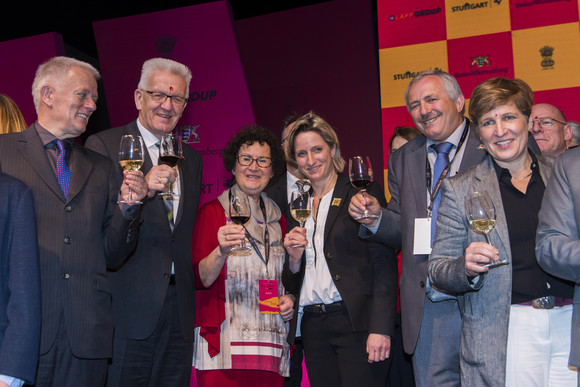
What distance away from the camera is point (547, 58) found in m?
5.14

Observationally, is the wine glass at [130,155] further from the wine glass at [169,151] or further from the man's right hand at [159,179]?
the wine glass at [169,151]

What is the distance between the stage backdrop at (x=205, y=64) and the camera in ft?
20.8

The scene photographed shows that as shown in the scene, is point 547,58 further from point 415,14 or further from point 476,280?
point 476,280

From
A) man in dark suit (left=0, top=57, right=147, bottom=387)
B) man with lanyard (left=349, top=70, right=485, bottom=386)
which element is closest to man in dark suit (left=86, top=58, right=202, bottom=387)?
man in dark suit (left=0, top=57, right=147, bottom=387)

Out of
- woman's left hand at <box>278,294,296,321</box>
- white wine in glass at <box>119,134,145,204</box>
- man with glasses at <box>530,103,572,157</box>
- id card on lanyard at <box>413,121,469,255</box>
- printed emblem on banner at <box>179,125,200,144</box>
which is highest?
printed emblem on banner at <box>179,125,200,144</box>

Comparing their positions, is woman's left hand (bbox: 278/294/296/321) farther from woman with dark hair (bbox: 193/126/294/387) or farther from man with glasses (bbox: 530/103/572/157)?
man with glasses (bbox: 530/103/572/157)

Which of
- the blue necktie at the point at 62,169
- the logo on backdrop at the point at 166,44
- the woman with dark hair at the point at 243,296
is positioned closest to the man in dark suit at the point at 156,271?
the woman with dark hair at the point at 243,296

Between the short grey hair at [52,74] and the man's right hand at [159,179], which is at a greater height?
the short grey hair at [52,74]

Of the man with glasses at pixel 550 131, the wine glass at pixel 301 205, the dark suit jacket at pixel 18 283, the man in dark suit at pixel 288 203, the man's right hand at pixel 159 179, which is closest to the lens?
the dark suit jacket at pixel 18 283

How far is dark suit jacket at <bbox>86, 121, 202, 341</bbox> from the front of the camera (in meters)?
2.97

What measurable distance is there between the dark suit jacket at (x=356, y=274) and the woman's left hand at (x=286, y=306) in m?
0.04

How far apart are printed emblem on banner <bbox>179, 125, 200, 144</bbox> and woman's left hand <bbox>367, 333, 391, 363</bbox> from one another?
13.2 feet

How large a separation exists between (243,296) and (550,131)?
269 centimetres

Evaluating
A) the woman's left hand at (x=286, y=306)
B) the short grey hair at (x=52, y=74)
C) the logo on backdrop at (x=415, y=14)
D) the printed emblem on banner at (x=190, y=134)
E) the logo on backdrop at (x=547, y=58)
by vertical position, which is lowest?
the woman's left hand at (x=286, y=306)
